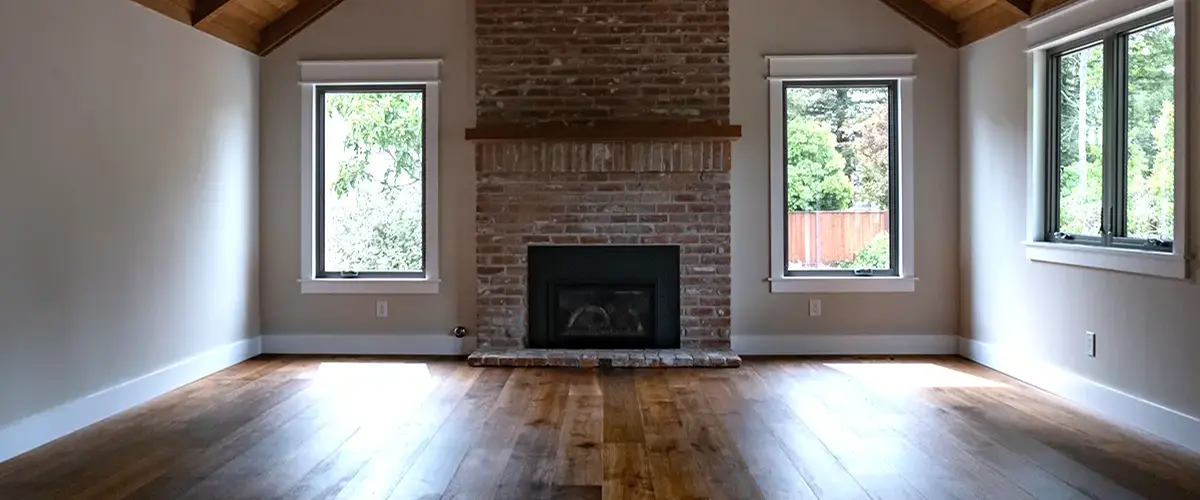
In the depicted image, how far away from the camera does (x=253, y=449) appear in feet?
12.5

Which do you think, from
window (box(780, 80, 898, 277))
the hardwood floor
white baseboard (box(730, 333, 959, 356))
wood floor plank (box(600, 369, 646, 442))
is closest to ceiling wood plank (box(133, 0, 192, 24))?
the hardwood floor

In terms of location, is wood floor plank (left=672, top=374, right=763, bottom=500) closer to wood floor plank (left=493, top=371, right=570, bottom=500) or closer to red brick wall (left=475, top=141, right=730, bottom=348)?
wood floor plank (left=493, top=371, right=570, bottom=500)

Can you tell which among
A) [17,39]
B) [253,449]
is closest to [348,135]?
[17,39]

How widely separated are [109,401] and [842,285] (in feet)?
14.5

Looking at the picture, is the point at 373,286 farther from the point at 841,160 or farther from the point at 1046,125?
the point at 1046,125

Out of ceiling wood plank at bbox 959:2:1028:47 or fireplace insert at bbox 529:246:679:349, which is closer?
ceiling wood plank at bbox 959:2:1028:47

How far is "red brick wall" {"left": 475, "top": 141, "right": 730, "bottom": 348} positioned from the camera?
6.18 metres

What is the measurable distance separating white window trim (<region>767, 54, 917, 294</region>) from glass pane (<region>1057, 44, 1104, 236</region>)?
1.23 meters

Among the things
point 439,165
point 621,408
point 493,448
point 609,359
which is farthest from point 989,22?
point 493,448

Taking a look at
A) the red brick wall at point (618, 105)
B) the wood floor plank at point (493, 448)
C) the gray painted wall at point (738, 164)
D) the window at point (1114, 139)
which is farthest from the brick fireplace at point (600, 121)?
the window at point (1114, 139)

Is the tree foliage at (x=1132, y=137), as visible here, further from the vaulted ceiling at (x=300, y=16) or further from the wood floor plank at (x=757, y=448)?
the wood floor plank at (x=757, y=448)

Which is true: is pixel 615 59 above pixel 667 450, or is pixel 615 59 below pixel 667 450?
above

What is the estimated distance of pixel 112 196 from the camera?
14.8 feet

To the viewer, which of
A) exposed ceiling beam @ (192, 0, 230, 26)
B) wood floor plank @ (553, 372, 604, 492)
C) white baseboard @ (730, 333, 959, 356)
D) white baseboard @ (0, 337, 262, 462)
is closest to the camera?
wood floor plank @ (553, 372, 604, 492)
